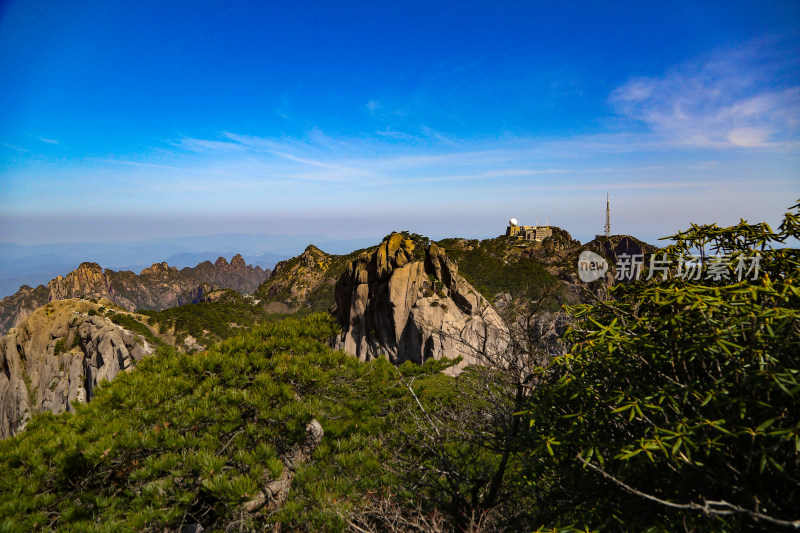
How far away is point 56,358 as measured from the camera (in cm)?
4050

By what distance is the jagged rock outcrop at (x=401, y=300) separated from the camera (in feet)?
114

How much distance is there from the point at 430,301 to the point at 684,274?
3146cm

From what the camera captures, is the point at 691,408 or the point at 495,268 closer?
the point at 691,408

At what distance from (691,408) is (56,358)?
56.4 m

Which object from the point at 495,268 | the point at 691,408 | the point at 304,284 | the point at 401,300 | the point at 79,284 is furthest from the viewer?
the point at 79,284

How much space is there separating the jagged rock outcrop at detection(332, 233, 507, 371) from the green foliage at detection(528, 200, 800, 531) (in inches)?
1185

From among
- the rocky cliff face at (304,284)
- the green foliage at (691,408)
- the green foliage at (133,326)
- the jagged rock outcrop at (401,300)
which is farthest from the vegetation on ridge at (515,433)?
the rocky cliff face at (304,284)

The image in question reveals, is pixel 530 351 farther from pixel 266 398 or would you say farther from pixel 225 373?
pixel 225 373

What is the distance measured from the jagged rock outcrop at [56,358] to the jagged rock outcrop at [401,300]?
2439cm

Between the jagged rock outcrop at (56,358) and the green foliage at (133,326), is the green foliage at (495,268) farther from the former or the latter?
the jagged rock outcrop at (56,358)

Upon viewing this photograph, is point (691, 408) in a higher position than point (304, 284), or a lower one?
higher

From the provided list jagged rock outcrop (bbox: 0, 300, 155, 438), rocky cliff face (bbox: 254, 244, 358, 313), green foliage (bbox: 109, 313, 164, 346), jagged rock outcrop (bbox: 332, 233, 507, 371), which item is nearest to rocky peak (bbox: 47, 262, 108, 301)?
rocky cliff face (bbox: 254, 244, 358, 313)

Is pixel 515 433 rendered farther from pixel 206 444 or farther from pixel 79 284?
pixel 79 284

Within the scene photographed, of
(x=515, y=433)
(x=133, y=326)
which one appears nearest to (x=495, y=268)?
(x=133, y=326)
